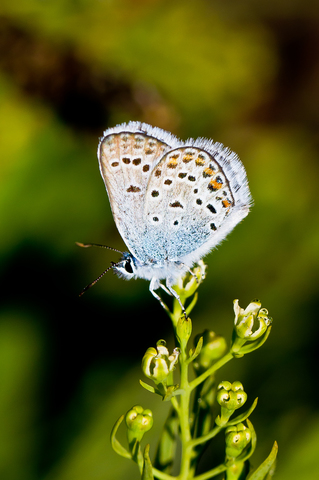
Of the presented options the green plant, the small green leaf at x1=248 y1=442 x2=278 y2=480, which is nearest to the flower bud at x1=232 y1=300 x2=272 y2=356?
the green plant

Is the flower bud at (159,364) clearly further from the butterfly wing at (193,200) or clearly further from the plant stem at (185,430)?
the butterfly wing at (193,200)

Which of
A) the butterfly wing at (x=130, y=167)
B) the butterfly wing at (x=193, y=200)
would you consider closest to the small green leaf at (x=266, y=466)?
the butterfly wing at (x=193, y=200)

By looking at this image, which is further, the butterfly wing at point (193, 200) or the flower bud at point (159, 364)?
the butterfly wing at point (193, 200)

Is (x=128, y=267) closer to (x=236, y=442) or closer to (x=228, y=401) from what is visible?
(x=228, y=401)

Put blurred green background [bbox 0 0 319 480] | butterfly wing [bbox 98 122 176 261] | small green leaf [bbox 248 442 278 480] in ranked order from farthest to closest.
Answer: blurred green background [bbox 0 0 319 480] < butterfly wing [bbox 98 122 176 261] < small green leaf [bbox 248 442 278 480]

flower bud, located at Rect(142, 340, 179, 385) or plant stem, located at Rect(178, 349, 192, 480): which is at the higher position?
flower bud, located at Rect(142, 340, 179, 385)

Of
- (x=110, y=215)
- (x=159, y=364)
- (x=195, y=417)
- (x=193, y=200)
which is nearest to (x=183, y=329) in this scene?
(x=159, y=364)

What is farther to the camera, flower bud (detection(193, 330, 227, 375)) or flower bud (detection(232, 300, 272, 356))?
flower bud (detection(193, 330, 227, 375))

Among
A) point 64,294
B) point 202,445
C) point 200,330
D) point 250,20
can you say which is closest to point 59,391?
point 64,294

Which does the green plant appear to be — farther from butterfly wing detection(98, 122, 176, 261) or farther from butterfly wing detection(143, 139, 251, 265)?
butterfly wing detection(98, 122, 176, 261)

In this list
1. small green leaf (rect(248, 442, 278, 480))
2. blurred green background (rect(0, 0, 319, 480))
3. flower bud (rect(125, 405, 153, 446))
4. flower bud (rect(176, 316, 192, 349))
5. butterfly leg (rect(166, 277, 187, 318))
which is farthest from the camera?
blurred green background (rect(0, 0, 319, 480))
